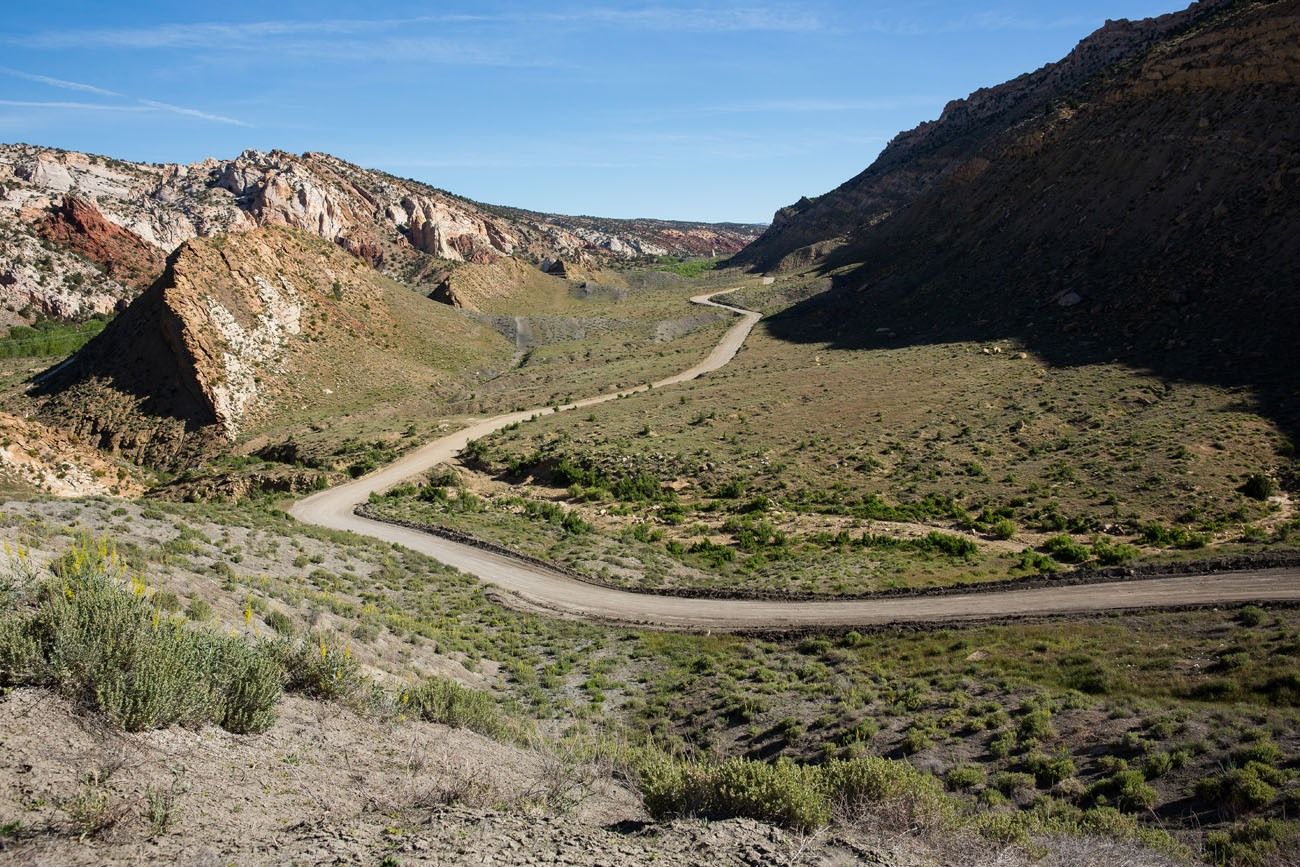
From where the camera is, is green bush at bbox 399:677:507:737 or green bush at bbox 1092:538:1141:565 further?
green bush at bbox 1092:538:1141:565

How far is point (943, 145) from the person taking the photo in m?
119

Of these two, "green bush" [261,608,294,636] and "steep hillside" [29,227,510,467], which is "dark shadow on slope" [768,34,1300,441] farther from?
"steep hillside" [29,227,510,467]

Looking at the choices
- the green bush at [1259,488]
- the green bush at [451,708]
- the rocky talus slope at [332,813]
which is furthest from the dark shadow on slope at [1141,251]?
the green bush at [451,708]

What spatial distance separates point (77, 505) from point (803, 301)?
70356 mm

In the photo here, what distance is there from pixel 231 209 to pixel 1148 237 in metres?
108

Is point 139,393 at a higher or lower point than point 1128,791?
higher

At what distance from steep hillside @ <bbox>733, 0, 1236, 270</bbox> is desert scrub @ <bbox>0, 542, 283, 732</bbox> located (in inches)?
3194

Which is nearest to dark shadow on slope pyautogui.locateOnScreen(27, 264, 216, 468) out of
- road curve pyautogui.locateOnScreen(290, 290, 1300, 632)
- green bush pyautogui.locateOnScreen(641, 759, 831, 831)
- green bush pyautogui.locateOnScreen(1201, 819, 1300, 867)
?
road curve pyautogui.locateOnScreen(290, 290, 1300, 632)

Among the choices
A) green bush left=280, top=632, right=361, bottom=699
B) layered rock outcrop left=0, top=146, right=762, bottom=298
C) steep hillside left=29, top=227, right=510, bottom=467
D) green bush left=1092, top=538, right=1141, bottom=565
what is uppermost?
layered rock outcrop left=0, top=146, right=762, bottom=298

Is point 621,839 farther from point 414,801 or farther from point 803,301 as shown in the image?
point 803,301

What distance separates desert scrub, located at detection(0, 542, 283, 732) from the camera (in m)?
6.73

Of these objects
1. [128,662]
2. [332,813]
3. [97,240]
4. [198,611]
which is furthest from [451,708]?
[97,240]

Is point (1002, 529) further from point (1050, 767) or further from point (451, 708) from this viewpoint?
point (451, 708)

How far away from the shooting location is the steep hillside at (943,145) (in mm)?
86375
